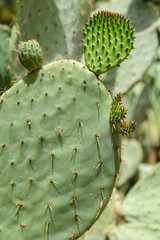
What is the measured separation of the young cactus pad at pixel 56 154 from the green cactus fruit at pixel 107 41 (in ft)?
0.18

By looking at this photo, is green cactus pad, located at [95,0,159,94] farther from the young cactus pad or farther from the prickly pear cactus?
the young cactus pad

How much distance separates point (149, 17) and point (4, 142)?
1.16 m

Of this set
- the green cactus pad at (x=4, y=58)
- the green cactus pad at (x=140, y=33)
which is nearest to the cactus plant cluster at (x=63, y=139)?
the green cactus pad at (x=4, y=58)

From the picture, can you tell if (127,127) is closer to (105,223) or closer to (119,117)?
(119,117)

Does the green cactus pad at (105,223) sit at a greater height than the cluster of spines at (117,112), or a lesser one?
lesser

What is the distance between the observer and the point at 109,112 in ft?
3.80

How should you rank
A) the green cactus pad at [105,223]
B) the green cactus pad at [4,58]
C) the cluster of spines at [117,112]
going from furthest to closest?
the green cactus pad at [105,223], the green cactus pad at [4,58], the cluster of spines at [117,112]

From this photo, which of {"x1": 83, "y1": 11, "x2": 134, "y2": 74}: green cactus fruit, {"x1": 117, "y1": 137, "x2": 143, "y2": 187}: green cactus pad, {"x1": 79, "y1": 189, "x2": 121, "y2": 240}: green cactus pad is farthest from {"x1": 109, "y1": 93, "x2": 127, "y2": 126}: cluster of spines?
{"x1": 117, "y1": 137, "x2": 143, "y2": 187}: green cactus pad

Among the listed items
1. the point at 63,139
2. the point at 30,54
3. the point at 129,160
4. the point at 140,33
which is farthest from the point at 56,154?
the point at 129,160

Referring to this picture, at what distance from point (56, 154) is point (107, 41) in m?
0.39

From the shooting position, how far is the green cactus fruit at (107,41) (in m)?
1.17

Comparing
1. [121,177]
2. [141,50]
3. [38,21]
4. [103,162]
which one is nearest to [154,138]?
[121,177]

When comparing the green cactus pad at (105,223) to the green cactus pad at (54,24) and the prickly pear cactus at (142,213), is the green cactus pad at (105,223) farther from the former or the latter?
the green cactus pad at (54,24)

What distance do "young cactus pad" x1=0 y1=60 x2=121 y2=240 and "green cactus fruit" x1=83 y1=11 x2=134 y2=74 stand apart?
56 millimetres
